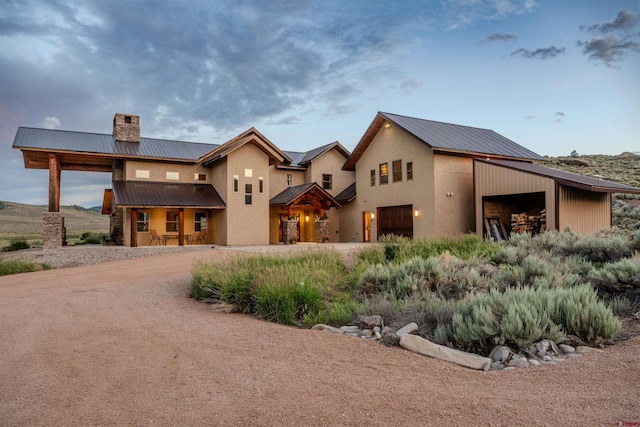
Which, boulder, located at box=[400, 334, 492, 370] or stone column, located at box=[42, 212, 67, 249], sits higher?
stone column, located at box=[42, 212, 67, 249]

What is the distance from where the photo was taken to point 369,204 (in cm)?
2653

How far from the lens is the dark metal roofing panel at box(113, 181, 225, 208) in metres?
22.8

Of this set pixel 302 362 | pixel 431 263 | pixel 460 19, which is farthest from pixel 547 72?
pixel 302 362

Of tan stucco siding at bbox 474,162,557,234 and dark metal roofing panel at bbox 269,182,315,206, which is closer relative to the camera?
tan stucco siding at bbox 474,162,557,234

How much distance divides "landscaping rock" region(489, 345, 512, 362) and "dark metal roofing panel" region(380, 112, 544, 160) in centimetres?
1700

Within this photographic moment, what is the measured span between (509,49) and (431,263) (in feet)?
49.6

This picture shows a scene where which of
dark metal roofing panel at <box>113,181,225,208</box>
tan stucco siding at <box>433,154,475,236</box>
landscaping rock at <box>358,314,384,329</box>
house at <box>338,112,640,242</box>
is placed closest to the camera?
landscaping rock at <box>358,314,384,329</box>

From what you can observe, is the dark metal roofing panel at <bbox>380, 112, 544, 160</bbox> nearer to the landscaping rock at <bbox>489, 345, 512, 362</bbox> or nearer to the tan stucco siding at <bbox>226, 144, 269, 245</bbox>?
the tan stucco siding at <bbox>226, 144, 269, 245</bbox>

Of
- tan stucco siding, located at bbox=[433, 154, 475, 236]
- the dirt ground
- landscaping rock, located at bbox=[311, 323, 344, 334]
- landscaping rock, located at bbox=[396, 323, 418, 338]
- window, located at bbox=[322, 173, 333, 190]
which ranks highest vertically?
window, located at bbox=[322, 173, 333, 190]

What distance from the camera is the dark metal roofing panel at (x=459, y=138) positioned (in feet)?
72.3

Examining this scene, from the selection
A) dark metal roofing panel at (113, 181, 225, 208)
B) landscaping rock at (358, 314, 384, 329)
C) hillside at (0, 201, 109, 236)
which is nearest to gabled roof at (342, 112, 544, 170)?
dark metal roofing panel at (113, 181, 225, 208)

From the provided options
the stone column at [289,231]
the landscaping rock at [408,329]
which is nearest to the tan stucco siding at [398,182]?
the stone column at [289,231]

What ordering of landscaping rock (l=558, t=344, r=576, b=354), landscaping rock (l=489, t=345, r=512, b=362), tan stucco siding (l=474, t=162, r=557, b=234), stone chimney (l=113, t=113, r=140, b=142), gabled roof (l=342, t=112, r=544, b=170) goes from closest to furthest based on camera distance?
landscaping rock (l=489, t=345, r=512, b=362) < landscaping rock (l=558, t=344, r=576, b=354) < tan stucco siding (l=474, t=162, r=557, b=234) < gabled roof (l=342, t=112, r=544, b=170) < stone chimney (l=113, t=113, r=140, b=142)

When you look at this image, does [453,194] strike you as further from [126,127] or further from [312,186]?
[126,127]
